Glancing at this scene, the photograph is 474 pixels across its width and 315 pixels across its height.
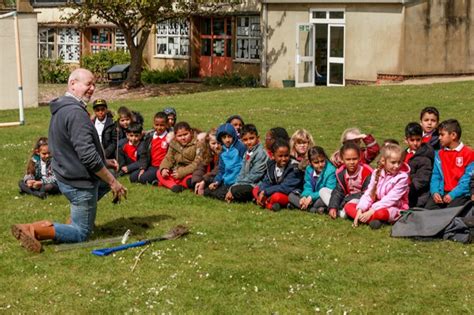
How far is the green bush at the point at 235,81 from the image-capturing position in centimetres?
3375

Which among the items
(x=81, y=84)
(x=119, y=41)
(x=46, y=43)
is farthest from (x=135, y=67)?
(x=81, y=84)

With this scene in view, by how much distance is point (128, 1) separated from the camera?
30578mm

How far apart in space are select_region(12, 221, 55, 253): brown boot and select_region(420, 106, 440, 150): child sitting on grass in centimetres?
472

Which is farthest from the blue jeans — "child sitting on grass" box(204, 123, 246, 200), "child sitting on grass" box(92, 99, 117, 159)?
"child sitting on grass" box(92, 99, 117, 159)

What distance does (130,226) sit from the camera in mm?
9891

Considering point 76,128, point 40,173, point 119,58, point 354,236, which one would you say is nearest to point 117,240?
point 76,128

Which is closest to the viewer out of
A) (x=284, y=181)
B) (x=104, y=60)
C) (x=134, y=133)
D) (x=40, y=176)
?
(x=284, y=181)

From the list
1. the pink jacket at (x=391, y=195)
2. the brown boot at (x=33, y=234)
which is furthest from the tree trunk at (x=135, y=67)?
the brown boot at (x=33, y=234)

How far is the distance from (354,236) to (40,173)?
16.5 feet

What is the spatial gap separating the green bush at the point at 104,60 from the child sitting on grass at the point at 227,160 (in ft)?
93.6

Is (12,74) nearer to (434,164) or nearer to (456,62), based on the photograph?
(456,62)

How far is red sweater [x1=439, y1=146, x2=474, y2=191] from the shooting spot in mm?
9805

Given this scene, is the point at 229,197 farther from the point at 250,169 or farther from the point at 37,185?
the point at 37,185

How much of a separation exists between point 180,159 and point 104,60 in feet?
92.2
